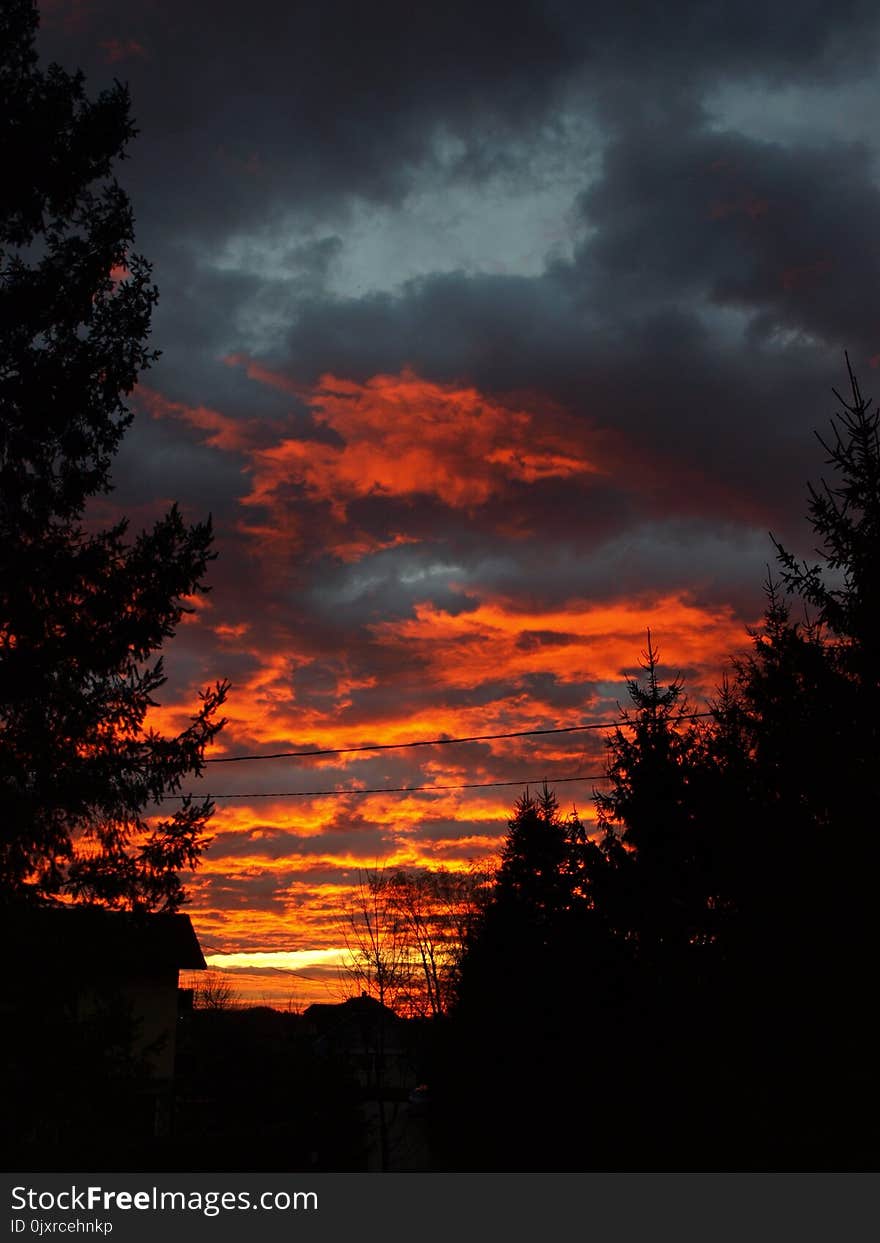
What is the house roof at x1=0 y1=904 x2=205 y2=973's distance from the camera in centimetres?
1316

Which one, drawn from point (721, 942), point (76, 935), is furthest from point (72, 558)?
point (721, 942)

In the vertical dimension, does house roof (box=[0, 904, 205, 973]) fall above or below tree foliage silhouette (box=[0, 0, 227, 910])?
below

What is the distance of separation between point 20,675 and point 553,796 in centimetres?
2579

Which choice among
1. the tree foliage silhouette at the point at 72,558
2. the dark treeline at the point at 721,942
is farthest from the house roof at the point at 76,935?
the dark treeline at the point at 721,942

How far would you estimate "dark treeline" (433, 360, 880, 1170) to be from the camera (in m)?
14.3

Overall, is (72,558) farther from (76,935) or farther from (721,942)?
(721,942)

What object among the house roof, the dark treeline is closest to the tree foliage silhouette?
the house roof

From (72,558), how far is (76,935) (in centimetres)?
496

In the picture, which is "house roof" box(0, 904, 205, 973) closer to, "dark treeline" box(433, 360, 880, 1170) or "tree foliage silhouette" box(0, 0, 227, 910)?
"tree foliage silhouette" box(0, 0, 227, 910)

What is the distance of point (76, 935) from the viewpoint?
539 inches

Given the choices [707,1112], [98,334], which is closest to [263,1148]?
[707,1112]

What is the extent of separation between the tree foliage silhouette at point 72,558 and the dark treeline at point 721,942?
28.5 feet

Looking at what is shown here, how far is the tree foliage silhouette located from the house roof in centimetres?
24

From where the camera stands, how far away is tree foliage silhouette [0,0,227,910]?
1346cm
